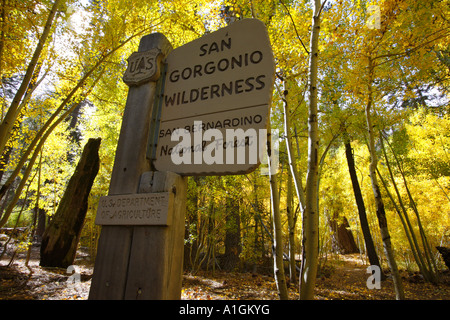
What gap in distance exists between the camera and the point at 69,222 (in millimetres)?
6484

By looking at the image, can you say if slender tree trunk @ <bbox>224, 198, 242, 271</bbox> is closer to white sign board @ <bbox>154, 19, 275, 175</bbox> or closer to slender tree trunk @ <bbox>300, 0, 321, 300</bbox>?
slender tree trunk @ <bbox>300, 0, 321, 300</bbox>

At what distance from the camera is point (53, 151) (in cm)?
858

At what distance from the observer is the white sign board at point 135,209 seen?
3.94 ft

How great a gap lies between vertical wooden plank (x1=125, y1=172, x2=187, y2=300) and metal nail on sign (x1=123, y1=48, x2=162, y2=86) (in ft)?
2.33

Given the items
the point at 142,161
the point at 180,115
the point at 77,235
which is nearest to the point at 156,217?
the point at 142,161

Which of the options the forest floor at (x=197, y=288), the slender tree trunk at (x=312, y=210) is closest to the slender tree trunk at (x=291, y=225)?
the forest floor at (x=197, y=288)

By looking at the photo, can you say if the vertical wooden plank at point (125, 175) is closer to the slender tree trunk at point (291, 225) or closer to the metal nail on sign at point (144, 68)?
the metal nail on sign at point (144, 68)

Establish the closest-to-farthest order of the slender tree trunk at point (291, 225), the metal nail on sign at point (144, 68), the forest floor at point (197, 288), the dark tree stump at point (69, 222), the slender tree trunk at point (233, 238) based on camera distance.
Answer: the metal nail on sign at point (144, 68) → the forest floor at point (197, 288) → the slender tree trunk at point (291, 225) → the dark tree stump at point (69, 222) → the slender tree trunk at point (233, 238)

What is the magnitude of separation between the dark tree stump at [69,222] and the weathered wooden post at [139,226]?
20.7 ft

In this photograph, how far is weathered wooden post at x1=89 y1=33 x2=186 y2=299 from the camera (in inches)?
46.2

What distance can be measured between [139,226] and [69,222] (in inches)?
262

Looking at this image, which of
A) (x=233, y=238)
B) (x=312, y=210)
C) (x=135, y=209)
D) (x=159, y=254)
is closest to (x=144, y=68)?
(x=135, y=209)

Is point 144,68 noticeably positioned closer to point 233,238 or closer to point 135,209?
point 135,209
